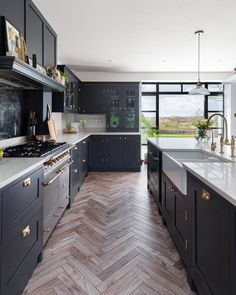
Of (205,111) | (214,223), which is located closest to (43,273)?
(214,223)

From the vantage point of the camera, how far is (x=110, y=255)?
220 centimetres

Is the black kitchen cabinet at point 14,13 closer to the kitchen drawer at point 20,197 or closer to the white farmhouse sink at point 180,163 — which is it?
the kitchen drawer at point 20,197

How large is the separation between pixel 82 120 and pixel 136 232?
177 inches

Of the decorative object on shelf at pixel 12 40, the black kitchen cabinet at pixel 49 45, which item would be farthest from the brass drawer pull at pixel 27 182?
the black kitchen cabinet at pixel 49 45

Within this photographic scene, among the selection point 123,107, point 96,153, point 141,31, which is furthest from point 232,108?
point 141,31

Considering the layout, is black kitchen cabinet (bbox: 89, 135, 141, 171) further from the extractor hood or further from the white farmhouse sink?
the white farmhouse sink

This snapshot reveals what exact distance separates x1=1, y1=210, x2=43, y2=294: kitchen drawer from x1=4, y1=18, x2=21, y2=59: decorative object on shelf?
1.33 meters

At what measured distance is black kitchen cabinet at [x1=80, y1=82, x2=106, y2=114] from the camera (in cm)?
619

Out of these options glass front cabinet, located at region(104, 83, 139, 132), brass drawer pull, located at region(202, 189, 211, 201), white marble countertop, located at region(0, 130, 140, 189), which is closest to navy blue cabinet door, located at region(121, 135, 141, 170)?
glass front cabinet, located at region(104, 83, 139, 132)

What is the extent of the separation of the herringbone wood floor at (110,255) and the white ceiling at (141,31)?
2.62m

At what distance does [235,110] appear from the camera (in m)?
6.68

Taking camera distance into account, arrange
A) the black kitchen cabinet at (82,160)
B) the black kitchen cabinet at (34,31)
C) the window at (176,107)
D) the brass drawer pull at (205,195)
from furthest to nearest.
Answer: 1. the window at (176,107)
2. the black kitchen cabinet at (82,160)
3. the black kitchen cabinet at (34,31)
4. the brass drawer pull at (205,195)

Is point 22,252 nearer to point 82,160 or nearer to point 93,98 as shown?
point 82,160

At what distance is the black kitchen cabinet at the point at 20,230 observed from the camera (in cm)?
134
